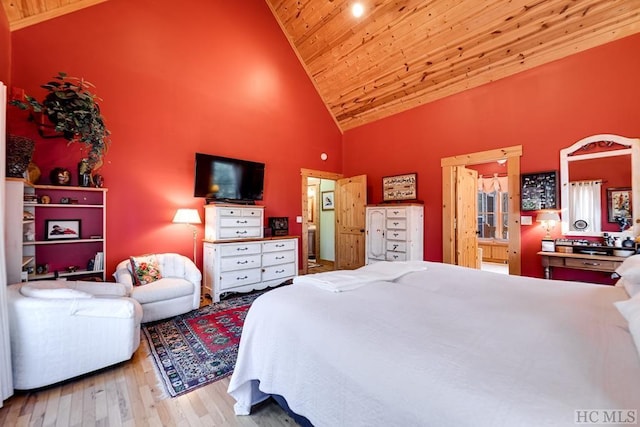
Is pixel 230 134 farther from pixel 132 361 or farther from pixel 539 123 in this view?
pixel 539 123

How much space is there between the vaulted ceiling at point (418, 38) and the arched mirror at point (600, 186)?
3.43 feet

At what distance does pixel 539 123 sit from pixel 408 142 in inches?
74.9

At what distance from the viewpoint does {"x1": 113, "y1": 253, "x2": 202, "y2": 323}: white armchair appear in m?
2.87

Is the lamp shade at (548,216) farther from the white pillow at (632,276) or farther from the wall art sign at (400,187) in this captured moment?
the white pillow at (632,276)

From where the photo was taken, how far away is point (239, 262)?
395 centimetres

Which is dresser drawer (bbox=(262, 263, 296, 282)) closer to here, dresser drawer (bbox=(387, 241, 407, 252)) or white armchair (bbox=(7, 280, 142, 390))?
dresser drawer (bbox=(387, 241, 407, 252))

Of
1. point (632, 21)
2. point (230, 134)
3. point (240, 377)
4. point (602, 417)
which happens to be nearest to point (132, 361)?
point (240, 377)

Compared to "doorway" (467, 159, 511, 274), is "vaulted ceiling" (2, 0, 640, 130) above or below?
above

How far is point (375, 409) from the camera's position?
918 millimetres

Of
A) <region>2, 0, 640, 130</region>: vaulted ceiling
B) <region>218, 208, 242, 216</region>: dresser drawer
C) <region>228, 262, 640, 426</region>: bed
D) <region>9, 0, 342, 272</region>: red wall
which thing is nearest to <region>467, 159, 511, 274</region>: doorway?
<region>2, 0, 640, 130</region>: vaulted ceiling

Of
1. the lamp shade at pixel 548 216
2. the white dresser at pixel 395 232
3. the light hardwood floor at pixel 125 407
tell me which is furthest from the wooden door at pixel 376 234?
the light hardwood floor at pixel 125 407

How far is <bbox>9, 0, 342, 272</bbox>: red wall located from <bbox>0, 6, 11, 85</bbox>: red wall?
0.11m

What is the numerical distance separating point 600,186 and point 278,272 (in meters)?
4.35

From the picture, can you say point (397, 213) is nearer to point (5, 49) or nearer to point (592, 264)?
point (592, 264)
